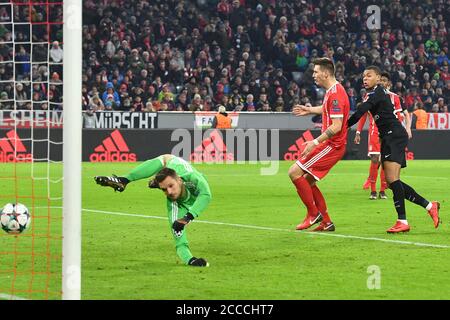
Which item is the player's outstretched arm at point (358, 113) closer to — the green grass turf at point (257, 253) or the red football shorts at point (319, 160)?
the red football shorts at point (319, 160)

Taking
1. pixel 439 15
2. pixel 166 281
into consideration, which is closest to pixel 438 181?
pixel 166 281

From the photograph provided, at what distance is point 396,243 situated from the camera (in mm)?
10852

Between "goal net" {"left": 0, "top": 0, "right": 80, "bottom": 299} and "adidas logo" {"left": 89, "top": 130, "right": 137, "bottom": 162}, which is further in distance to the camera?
"adidas logo" {"left": 89, "top": 130, "right": 137, "bottom": 162}

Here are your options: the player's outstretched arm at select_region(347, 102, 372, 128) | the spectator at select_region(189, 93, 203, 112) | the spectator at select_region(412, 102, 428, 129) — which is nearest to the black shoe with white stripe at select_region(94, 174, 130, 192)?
the player's outstretched arm at select_region(347, 102, 372, 128)

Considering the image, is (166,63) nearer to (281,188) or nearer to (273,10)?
(273,10)

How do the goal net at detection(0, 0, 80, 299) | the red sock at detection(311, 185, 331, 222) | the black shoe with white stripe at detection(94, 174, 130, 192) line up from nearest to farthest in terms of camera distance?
the goal net at detection(0, 0, 80, 299), the black shoe with white stripe at detection(94, 174, 130, 192), the red sock at detection(311, 185, 331, 222)

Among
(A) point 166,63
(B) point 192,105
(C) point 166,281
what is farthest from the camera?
(A) point 166,63

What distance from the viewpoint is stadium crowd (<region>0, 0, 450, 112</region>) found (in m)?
32.1

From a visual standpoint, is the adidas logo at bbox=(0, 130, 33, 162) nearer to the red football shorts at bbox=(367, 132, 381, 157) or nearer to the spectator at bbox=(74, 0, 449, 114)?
the spectator at bbox=(74, 0, 449, 114)

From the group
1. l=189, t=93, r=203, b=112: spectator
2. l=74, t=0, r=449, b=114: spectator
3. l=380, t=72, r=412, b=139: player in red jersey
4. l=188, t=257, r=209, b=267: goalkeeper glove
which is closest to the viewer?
l=188, t=257, r=209, b=267: goalkeeper glove

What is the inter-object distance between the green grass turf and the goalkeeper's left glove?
396 millimetres

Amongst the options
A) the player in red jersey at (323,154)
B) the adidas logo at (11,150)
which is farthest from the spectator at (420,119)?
the player in red jersey at (323,154)

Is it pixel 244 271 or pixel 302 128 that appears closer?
pixel 244 271
